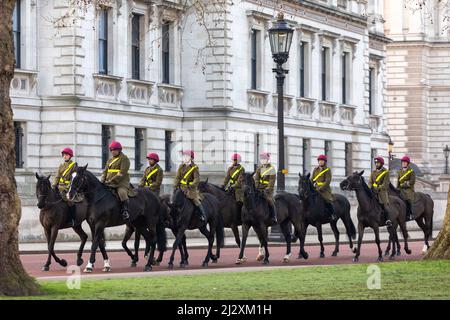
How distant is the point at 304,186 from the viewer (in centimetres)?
3625

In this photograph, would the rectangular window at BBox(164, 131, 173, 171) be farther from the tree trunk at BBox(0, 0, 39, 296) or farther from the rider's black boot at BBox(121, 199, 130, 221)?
the tree trunk at BBox(0, 0, 39, 296)

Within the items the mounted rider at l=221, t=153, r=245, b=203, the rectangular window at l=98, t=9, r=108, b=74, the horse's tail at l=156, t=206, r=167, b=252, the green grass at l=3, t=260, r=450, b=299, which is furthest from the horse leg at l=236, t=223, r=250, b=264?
the rectangular window at l=98, t=9, r=108, b=74

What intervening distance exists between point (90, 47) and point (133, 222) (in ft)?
85.6

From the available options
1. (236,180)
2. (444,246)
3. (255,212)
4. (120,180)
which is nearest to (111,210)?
(120,180)

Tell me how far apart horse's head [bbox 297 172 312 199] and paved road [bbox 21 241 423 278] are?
1.57 m

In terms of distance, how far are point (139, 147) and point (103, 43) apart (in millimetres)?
4891

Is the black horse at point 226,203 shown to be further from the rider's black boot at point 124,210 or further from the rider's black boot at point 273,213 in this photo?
the rider's black boot at point 124,210

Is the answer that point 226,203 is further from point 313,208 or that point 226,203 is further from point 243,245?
point 313,208

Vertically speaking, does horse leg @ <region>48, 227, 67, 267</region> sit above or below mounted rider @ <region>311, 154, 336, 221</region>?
below

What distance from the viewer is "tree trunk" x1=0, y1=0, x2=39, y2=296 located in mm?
21500

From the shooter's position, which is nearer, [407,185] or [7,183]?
[7,183]

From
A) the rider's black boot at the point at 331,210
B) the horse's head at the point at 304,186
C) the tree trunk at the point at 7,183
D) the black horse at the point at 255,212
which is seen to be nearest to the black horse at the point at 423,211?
the rider's black boot at the point at 331,210

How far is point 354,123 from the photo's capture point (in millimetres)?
79062

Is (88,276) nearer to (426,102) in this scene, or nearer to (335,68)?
(335,68)
